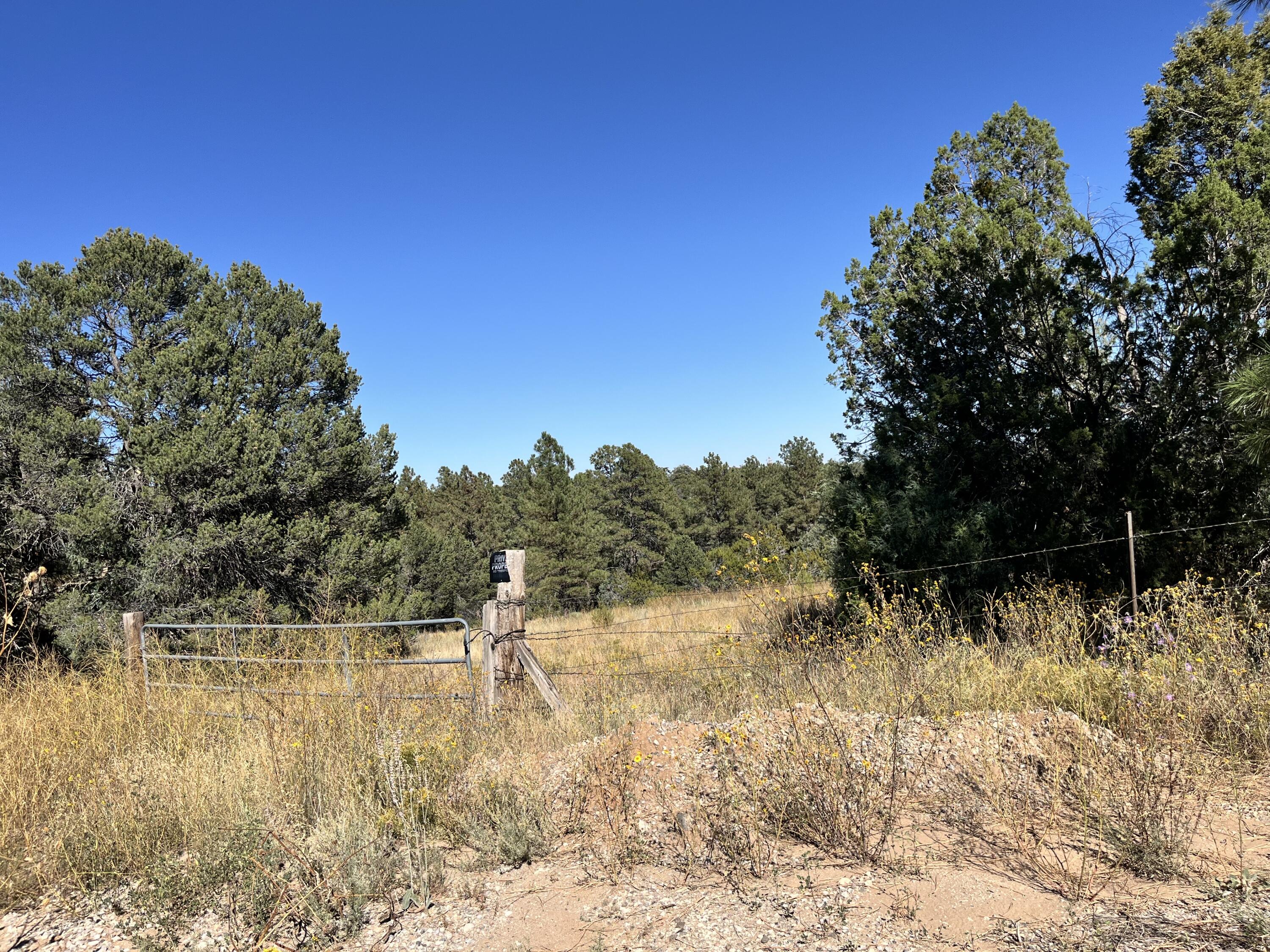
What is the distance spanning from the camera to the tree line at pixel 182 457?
13820 mm

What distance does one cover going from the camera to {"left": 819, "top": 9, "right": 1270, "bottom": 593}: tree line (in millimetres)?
7449

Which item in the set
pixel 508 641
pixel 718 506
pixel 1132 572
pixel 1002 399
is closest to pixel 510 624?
pixel 508 641

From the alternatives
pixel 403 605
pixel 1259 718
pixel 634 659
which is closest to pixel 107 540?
pixel 403 605

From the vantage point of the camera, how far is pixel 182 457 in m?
13.7

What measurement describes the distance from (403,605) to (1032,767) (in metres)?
15.7

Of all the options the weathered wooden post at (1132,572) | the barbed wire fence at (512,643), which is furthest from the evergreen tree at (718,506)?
the weathered wooden post at (1132,572)

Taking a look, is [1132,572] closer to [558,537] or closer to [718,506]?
[558,537]

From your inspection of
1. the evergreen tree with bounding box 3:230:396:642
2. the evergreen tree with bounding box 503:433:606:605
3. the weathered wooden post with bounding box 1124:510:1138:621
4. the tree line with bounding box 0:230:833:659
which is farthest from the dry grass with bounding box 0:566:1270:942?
the evergreen tree with bounding box 503:433:606:605

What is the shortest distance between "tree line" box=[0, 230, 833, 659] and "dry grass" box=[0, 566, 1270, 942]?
6.42m

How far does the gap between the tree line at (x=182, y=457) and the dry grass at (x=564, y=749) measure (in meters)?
6.42

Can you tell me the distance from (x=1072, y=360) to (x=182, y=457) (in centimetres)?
1489

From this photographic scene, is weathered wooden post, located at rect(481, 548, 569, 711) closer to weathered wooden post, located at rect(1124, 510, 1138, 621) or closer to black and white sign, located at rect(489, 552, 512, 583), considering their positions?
black and white sign, located at rect(489, 552, 512, 583)

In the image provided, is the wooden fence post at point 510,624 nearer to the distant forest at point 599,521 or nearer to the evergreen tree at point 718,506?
the distant forest at point 599,521

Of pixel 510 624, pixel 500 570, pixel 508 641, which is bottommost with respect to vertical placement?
pixel 508 641
